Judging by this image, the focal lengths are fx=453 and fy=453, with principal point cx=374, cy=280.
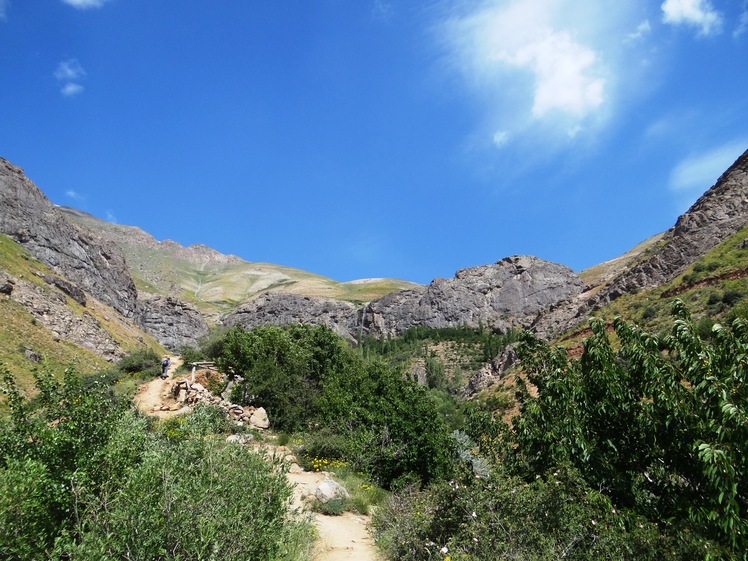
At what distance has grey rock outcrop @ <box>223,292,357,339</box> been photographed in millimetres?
116000

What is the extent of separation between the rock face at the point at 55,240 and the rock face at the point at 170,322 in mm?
3390

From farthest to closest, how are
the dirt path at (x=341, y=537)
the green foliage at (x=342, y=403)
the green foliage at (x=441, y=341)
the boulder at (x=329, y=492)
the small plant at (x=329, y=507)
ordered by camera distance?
1. the green foliage at (x=441, y=341)
2. the green foliage at (x=342, y=403)
3. the boulder at (x=329, y=492)
4. the small plant at (x=329, y=507)
5. the dirt path at (x=341, y=537)

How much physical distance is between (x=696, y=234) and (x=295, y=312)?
8799cm

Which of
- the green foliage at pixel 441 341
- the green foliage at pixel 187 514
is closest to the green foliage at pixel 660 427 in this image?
the green foliage at pixel 187 514

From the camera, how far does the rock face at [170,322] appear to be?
87500mm

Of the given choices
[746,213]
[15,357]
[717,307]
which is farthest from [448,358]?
[15,357]

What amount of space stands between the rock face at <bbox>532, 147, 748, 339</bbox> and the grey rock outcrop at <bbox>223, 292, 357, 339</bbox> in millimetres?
65960

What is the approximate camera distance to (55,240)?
71.8 m

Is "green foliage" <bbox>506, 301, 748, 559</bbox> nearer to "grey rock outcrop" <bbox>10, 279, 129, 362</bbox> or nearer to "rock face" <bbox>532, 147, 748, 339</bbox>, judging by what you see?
"rock face" <bbox>532, 147, 748, 339</bbox>

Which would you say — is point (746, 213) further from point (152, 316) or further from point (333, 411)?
point (152, 316)

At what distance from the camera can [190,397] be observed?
22.0 meters

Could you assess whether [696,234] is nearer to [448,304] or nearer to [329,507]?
[329,507]

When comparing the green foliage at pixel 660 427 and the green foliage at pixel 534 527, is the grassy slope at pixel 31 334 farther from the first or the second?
the green foliage at pixel 660 427

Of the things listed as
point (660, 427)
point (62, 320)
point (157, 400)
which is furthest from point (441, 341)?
point (660, 427)
